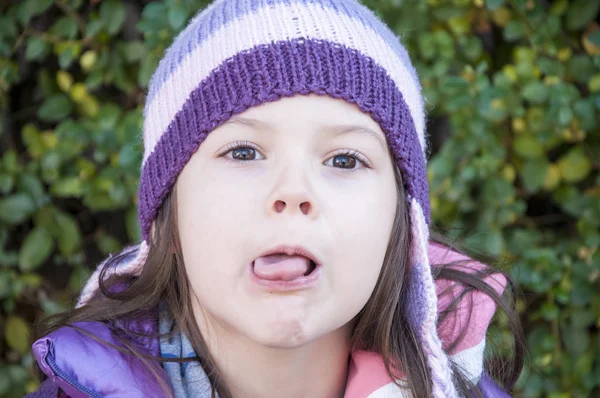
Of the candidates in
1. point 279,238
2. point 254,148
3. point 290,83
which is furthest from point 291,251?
point 290,83

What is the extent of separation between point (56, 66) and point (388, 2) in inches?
51.3

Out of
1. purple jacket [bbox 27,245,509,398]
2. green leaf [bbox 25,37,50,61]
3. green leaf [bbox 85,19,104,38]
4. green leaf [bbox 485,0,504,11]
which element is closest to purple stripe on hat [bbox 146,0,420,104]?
purple jacket [bbox 27,245,509,398]

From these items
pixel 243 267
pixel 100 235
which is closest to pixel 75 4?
pixel 100 235

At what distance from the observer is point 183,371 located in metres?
1.87

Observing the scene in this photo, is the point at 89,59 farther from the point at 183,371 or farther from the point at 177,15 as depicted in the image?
the point at 183,371

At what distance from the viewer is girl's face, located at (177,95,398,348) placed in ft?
5.26

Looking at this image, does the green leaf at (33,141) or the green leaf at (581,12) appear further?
the green leaf at (33,141)

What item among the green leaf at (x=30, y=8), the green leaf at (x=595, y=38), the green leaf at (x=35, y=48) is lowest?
the green leaf at (x=595, y=38)

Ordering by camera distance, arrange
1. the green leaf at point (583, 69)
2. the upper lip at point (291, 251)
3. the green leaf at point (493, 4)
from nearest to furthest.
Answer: the upper lip at point (291, 251) < the green leaf at point (493, 4) < the green leaf at point (583, 69)

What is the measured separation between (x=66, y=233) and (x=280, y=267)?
160cm

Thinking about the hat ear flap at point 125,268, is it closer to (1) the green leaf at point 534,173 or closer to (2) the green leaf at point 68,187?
(2) the green leaf at point 68,187

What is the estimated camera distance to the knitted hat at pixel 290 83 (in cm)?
172

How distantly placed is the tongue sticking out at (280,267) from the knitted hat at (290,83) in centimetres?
33

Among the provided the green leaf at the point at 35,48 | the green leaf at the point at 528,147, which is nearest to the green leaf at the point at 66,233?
the green leaf at the point at 35,48
